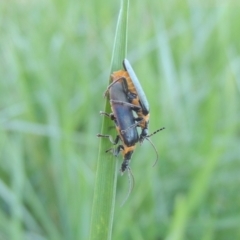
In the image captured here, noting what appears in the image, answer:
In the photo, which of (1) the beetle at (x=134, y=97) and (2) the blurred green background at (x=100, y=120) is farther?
(2) the blurred green background at (x=100, y=120)

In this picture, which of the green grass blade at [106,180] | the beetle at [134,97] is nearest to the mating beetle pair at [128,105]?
the beetle at [134,97]

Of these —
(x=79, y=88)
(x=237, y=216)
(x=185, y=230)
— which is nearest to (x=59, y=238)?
(x=185, y=230)

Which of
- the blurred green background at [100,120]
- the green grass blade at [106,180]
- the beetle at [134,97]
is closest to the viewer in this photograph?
the green grass blade at [106,180]

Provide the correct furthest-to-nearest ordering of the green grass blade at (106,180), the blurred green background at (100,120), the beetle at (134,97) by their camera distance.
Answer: the blurred green background at (100,120)
the beetle at (134,97)
the green grass blade at (106,180)

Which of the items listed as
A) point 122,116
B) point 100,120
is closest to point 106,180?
point 122,116

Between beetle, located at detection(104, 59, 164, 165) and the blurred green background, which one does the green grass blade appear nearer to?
beetle, located at detection(104, 59, 164, 165)

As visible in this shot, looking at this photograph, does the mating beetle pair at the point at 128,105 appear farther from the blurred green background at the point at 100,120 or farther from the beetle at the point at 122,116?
the blurred green background at the point at 100,120
